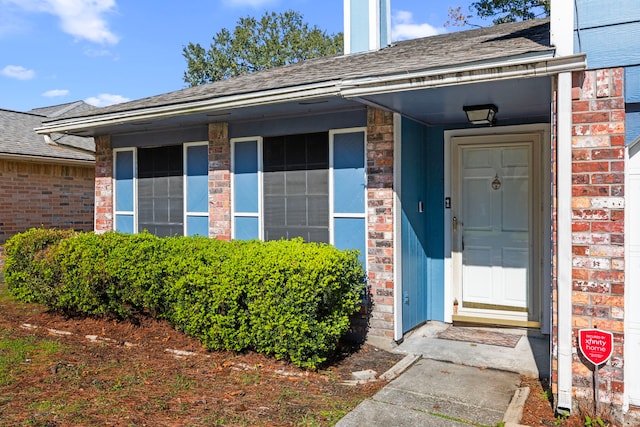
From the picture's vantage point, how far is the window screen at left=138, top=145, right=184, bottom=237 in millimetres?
7062

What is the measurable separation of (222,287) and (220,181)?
208cm

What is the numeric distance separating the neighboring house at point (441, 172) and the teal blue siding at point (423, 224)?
0.08 ft

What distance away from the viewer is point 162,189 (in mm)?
7223

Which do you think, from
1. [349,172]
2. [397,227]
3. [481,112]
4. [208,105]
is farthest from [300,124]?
[481,112]

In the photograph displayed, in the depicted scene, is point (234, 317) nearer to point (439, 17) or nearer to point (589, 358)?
point (589, 358)

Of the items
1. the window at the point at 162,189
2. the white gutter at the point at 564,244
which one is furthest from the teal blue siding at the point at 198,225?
the white gutter at the point at 564,244

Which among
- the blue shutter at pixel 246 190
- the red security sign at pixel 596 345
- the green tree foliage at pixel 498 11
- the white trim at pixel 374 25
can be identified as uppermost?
the green tree foliage at pixel 498 11

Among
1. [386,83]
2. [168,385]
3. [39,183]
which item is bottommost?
[168,385]

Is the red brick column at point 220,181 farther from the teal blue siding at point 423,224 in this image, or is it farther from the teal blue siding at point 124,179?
the teal blue siding at point 423,224

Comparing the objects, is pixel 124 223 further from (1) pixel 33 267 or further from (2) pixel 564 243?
(2) pixel 564 243

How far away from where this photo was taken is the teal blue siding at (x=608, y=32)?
3691mm

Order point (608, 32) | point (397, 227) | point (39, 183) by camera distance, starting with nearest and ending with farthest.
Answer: point (608, 32) < point (397, 227) < point (39, 183)

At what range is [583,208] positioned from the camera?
345 cm

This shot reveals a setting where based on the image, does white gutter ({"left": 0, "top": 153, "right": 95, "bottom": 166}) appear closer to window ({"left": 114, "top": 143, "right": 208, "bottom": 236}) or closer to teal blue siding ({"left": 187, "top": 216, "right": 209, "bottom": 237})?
window ({"left": 114, "top": 143, "right": 208, "bottom": 236})
